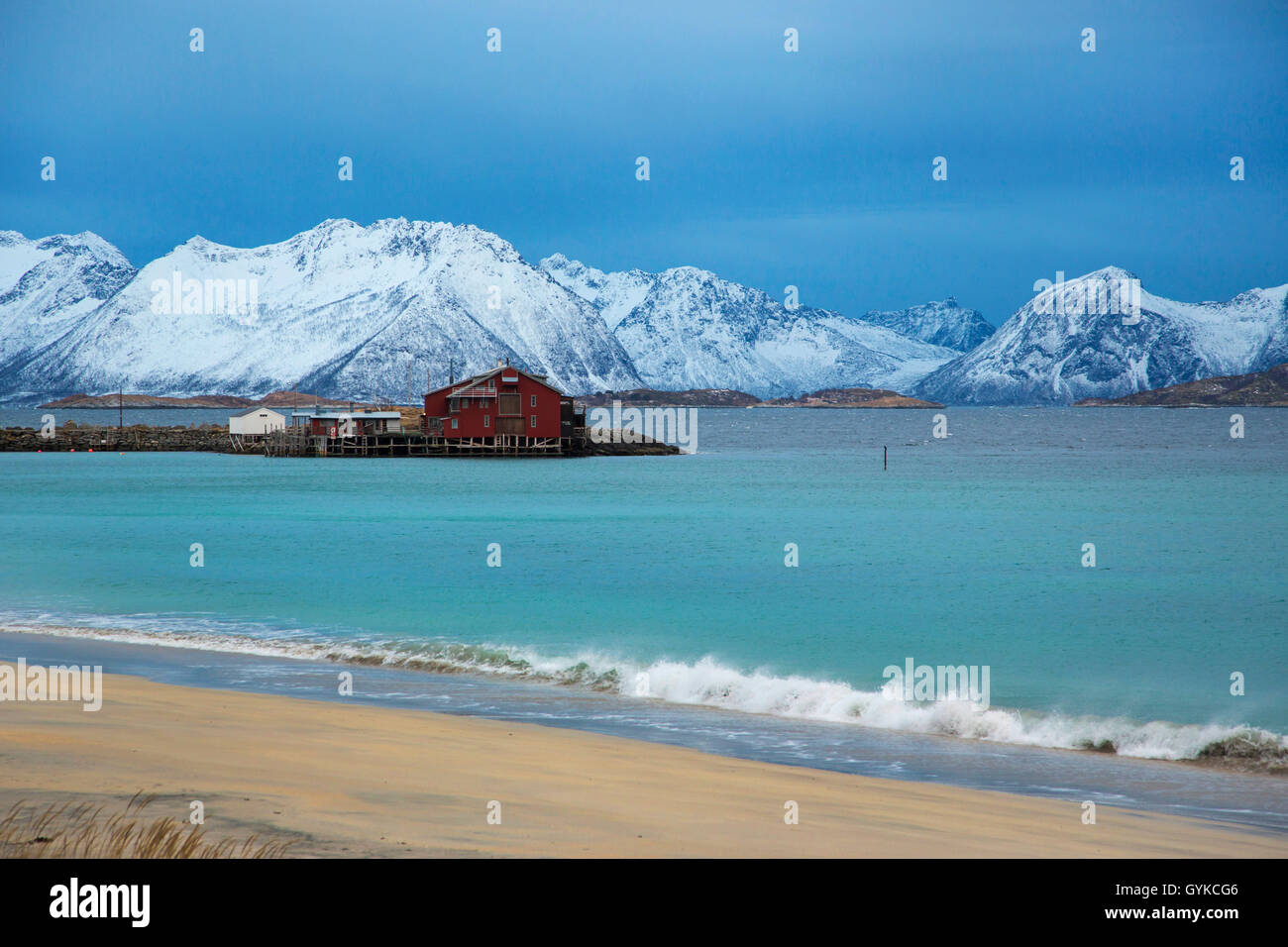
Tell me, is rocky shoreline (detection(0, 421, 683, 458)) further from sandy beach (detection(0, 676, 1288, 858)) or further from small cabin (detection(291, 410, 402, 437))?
sandy beach (detection(0, 676, 1288, 858))

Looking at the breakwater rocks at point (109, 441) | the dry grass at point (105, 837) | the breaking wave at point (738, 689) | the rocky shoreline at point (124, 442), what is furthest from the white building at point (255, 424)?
the dry grass at point (105, 837)

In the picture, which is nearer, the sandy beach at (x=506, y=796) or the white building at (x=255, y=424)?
the sandy beach at (x=506, y=796)

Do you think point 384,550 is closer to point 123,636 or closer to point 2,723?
point 123,636

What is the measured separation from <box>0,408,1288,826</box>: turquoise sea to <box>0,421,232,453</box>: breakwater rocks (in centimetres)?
7047

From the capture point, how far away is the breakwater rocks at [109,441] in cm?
13575

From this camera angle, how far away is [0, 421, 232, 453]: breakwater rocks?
136 m

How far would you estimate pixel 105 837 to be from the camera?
7.34m

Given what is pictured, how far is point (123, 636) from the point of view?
2195cm

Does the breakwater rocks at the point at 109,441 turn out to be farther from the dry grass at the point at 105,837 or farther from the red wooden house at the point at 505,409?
the dry grass at the point at 105,837

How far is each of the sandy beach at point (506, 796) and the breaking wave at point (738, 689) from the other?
13.1 ft

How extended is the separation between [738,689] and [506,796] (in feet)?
28.2

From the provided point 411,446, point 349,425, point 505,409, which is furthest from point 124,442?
point 505,409

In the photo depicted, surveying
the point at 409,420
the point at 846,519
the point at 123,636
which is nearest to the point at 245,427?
the point at 409,420

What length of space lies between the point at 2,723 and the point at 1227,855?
A: 39.6 ft
